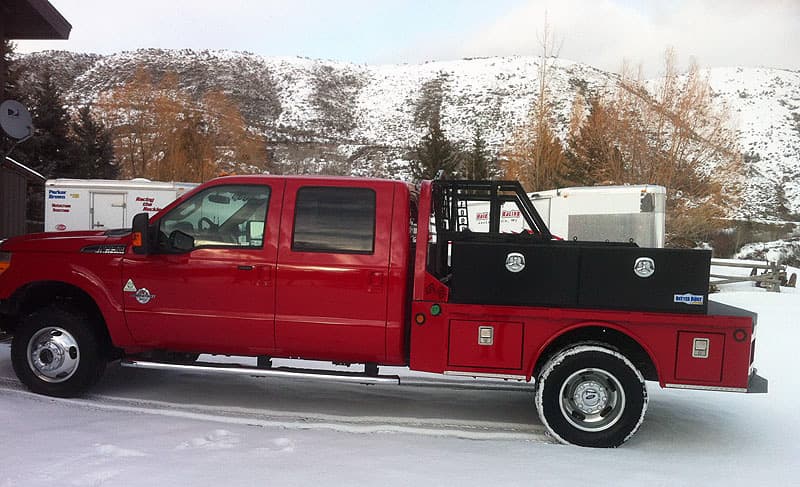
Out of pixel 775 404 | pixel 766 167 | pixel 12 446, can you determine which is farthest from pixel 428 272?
pixel 766 167

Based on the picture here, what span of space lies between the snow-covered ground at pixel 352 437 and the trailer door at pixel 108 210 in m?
8.61

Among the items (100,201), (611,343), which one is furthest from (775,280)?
→ (100,201)

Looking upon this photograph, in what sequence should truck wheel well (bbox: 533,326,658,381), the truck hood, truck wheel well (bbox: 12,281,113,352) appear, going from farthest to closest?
truck wheel well (bbox: 12,281,113,352) → the truck hood → truck wheel well (bbox: 533,326,658,381)

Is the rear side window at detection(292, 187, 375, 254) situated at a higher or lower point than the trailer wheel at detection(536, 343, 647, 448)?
higher

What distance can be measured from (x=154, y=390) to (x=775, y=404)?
6.12m

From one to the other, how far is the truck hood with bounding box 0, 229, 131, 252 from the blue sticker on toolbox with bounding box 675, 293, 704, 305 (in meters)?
4.46

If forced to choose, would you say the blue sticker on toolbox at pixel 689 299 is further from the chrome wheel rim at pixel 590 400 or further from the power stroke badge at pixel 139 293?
the power stroke badge at pixel 139 293

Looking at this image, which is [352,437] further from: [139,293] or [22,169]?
[22,169]

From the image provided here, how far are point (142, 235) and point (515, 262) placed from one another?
3044 millimetres

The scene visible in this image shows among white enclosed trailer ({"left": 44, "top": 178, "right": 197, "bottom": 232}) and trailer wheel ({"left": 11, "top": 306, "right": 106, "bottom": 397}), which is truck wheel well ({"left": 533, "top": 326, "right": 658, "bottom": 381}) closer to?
trailer wheel ({"left": 11, "top": 306, "right": 106, "bottom": 397})

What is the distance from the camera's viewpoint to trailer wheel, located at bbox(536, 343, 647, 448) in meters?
4.62

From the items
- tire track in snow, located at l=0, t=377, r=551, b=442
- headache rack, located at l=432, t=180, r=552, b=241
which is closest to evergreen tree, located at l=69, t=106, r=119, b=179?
tire track in snow, located at l=0, t=377, r=551, b=442

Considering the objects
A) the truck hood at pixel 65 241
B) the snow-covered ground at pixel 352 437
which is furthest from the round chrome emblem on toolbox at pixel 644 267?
the truck hood at pixel 65 241

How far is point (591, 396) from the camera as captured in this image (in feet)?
15.5
